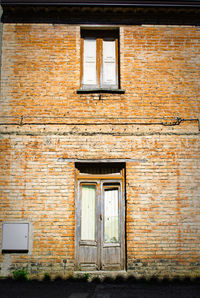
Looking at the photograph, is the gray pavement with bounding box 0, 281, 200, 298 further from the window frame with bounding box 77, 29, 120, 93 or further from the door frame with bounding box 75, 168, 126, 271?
the window frame with bounding box 77, 29, 120, 93

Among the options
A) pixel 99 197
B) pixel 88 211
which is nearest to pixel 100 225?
pixel 88 211

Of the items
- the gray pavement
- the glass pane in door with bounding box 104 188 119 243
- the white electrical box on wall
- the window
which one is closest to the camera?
the gray pavement

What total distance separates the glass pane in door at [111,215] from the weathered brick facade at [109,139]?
16.0 inches

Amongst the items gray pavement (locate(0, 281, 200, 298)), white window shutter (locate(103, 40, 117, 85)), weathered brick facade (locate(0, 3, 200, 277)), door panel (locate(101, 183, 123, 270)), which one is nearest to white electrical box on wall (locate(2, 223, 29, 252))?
weathered brick facade (locate(0, 3, 200, 277))

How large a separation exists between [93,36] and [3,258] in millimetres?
6146

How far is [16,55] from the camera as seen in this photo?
6566mm

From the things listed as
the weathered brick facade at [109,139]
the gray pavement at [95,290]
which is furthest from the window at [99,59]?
the gray pavement at [95,290]

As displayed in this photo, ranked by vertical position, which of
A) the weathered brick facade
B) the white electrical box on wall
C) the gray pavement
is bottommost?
the gray pavement

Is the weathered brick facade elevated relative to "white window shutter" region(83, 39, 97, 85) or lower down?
lower down

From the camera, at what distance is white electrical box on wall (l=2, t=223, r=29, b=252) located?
19.2 ft

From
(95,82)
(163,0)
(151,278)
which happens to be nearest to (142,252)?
(151,278)

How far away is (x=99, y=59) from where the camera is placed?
6.77 m

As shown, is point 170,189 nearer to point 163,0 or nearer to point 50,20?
point 163,0

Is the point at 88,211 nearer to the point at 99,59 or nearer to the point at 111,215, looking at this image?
the point at 111,215
